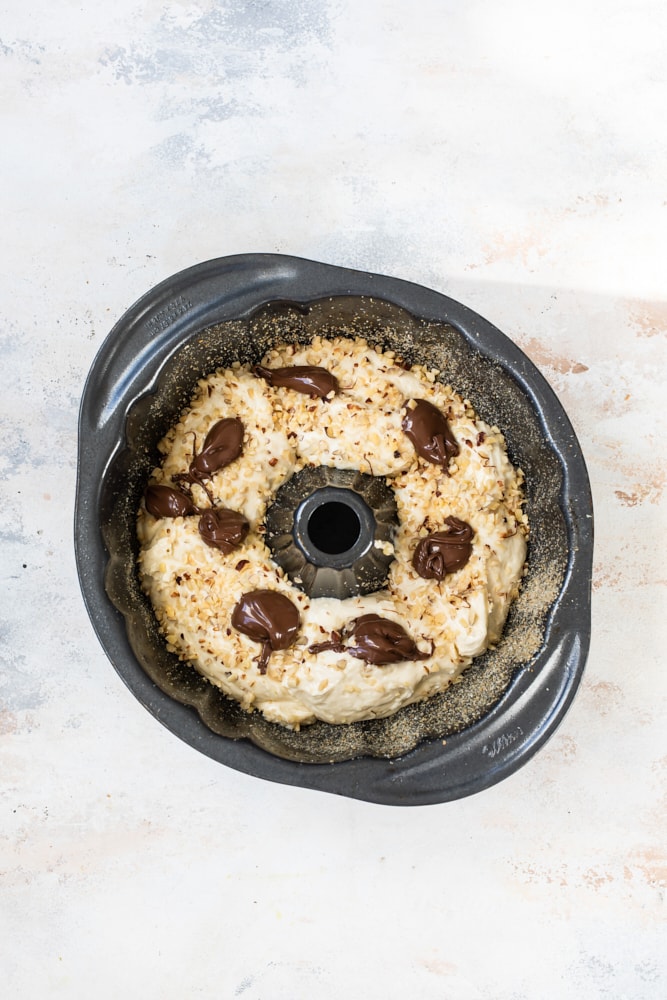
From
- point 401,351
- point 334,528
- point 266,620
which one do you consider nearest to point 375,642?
point 266,620

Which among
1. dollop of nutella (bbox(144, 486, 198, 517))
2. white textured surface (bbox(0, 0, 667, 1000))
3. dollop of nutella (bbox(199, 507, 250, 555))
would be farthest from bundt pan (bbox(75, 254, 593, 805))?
white textured surface (bbox(0, 0, 667, 1000))

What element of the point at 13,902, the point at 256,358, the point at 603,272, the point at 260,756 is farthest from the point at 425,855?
the point at 603,272

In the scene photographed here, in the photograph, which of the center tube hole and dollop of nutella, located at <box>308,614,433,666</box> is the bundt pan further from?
the center tube hole

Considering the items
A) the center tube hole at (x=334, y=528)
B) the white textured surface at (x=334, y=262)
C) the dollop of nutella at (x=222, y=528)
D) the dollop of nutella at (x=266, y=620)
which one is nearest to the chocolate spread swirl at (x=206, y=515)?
the dollop of nutella at (x=222, y=528)

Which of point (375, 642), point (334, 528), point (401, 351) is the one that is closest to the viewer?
point (375, 642)

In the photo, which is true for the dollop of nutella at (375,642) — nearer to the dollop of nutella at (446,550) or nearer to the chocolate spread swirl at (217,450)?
the dollop of nutella at (446,550)

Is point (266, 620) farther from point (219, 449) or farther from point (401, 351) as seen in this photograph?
point (401, 351)
